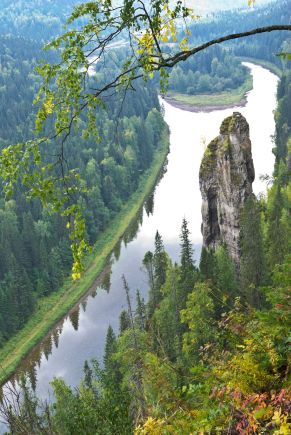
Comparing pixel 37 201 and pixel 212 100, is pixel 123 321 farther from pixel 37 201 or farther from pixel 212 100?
pixel 212 100

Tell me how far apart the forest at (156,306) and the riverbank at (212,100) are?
16211mm

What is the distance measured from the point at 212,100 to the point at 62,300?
124 metres

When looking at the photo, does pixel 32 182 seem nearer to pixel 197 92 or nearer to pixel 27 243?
pixel 27 243

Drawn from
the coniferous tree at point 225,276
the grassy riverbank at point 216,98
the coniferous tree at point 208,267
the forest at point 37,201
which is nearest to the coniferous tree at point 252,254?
the coniferous tree at point 225,276

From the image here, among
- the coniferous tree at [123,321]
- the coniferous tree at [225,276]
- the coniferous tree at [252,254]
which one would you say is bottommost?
the coniferous tree at [123,321]

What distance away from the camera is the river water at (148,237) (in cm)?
6391

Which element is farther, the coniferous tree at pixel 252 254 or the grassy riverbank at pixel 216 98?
the grassy riverbank at pixel 216 98

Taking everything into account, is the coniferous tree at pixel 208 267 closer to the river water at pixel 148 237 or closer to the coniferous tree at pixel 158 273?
the coniferous tree at pixel 158 273

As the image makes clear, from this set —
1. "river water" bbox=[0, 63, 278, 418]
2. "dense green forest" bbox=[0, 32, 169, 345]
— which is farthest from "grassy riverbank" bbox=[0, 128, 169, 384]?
"dense green forest" bbox=[0, 32, 169, 345]

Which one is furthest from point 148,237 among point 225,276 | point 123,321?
point 225,276

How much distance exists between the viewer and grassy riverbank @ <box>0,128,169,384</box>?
215ft

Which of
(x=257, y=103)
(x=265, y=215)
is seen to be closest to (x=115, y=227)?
(x=265, y=215)

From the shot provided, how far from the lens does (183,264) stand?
52.8 m

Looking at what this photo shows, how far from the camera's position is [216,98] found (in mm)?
185625
